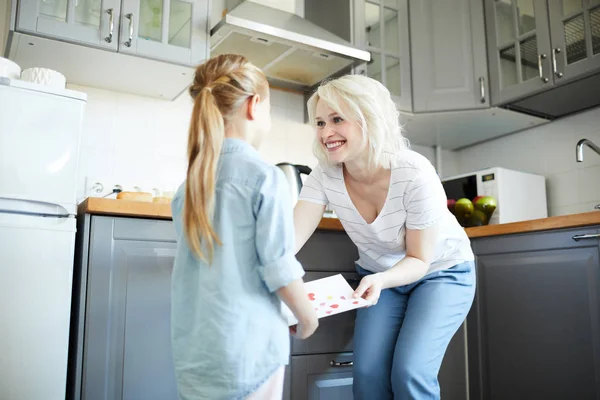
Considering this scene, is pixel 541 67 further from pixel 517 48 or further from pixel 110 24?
pixel 110 24

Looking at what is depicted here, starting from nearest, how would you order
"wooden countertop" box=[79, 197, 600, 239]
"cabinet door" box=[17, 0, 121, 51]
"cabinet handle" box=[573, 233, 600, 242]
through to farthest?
"wooden countertop" box=[79, 197, 600, 239] → "cabinet handle" box=[573, 233, 600, 242] → "cabinet door" box=[17, 0, 121, 51]

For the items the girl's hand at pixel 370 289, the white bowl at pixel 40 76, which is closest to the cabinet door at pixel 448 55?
the girl's hand at pixel 370 289

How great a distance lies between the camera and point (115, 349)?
1590 mm

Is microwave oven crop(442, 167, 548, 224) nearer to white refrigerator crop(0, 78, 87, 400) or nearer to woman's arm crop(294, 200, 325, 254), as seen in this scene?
woman's arm crop(294, 200, 325, 254)

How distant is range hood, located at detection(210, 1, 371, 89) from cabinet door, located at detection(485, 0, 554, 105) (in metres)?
0.64

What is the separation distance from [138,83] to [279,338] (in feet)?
5.50

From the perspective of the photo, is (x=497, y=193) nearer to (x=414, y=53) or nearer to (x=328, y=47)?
(x=414, y=53)

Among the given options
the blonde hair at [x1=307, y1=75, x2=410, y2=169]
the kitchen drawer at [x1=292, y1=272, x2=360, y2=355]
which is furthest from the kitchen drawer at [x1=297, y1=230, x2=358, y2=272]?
the blonde hair at [x1=307, y1=75, x2=410, y2=169]

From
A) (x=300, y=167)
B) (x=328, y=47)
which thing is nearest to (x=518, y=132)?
(x=328, y=47)

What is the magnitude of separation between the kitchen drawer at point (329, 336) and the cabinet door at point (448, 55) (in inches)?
47.9

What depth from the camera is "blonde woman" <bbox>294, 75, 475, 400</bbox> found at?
1481mm

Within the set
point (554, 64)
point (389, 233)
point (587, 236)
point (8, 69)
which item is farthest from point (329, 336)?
point (554, 64)

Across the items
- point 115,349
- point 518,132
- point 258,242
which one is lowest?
point 115,349

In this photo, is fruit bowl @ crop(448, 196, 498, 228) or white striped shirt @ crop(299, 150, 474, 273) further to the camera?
fruit bowl @ crop(448, 196, 498, 228)
